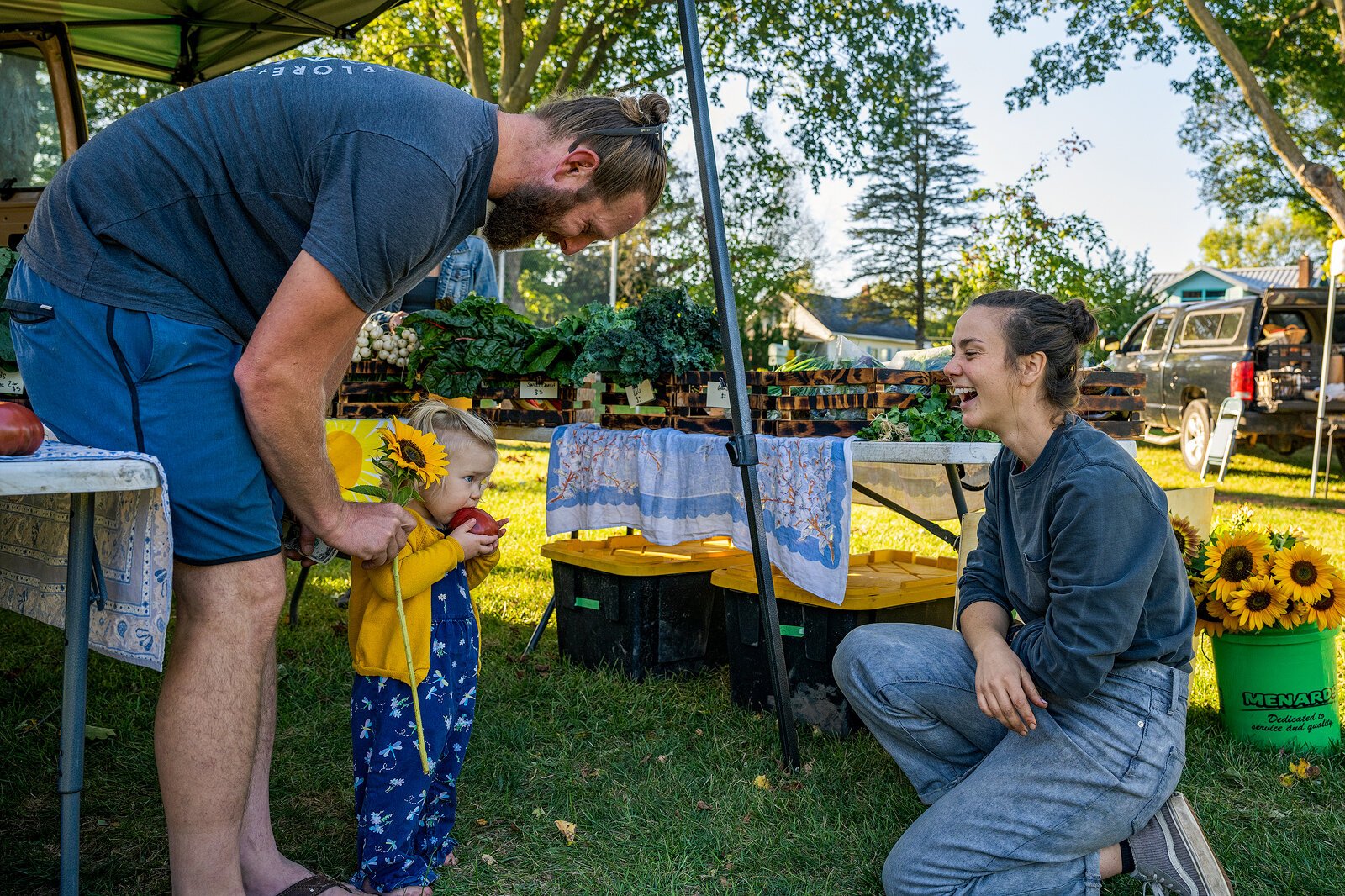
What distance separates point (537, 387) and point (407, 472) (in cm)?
177

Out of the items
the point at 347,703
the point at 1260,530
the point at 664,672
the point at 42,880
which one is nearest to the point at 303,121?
the point at 42,880

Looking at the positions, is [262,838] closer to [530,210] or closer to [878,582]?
[530,210]

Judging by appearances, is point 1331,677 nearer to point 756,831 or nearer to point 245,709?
point 756,831

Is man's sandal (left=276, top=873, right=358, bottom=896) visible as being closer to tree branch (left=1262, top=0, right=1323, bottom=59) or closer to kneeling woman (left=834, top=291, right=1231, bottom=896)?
kneeling woman (left=834, top=291, right=1231, bottom=896)

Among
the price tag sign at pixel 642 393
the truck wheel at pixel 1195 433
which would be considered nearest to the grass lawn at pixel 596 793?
the price tag sign at pixel 642 393

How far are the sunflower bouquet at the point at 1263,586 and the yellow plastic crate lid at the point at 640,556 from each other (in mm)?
1521

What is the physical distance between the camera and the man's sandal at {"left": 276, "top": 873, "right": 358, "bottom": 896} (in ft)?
6.84

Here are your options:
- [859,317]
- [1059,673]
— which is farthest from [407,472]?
[859,317]

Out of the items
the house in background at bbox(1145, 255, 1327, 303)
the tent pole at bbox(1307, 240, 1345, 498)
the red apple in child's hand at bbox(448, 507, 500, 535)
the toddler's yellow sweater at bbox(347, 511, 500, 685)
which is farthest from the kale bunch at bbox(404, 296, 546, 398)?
the house in background at bbox(1145, 255, 1327, 303)

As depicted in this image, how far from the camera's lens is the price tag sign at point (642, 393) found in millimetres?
3746

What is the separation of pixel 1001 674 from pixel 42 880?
217cm

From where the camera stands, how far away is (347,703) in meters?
3.50

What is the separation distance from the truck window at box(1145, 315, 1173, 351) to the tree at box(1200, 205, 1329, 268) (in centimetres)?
4574

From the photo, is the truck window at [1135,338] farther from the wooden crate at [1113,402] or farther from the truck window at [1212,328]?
the wooden crate at [1113,402]
